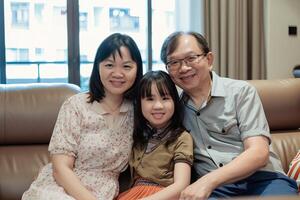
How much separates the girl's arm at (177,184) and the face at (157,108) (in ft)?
0.64

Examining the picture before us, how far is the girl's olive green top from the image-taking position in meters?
1.60

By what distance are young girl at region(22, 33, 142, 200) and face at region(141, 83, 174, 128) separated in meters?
0.11

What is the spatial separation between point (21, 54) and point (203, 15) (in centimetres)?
167

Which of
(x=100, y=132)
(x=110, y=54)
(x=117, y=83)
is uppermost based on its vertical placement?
(x=110, y=54)

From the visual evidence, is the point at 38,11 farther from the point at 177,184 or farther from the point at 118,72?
the point at 177,184

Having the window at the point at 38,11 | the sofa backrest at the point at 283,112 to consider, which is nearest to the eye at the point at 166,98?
the sofa backrest at the point at 283,112

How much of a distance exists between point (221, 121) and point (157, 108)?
271 millimetres

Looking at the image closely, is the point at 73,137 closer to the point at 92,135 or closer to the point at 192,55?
the point at 92,135

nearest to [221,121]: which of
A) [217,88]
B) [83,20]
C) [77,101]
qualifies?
[217,88]

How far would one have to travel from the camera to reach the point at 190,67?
167 centimetres

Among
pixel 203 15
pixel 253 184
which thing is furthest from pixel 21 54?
pixel 253 184

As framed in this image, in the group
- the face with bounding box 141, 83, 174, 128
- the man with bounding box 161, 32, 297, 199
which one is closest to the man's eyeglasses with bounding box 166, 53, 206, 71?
the man with bounding box 161, 32, 297, 199

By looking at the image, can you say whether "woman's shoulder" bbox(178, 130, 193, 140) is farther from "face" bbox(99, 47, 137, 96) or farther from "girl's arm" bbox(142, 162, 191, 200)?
"face" bbox(99, 47, 137, 96)

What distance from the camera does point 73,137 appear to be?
1637 millimetres
